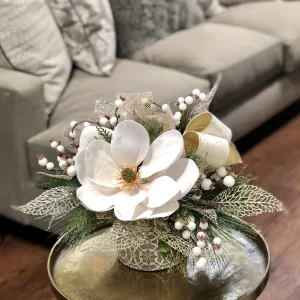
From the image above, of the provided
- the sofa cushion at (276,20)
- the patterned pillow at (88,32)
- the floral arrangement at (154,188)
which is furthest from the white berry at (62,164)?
the sofa cushion at (276,20)

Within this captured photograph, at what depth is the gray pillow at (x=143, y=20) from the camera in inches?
90.9

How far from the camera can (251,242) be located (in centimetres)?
109

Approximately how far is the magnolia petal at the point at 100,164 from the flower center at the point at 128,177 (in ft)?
0.04

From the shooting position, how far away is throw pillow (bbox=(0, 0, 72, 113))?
177 centimetres

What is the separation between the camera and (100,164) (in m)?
0.96

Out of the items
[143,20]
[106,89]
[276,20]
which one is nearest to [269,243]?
[106,89]

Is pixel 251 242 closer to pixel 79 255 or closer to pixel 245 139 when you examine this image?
pixel 79 255

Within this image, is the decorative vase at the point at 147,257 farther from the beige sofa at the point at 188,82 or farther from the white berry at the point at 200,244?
the beige sofa at the point at 188,82

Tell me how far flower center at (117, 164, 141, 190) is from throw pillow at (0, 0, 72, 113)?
96 centimetres

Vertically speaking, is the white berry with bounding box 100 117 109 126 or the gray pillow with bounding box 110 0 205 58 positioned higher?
the white berry with bounding box 100 117 109 126

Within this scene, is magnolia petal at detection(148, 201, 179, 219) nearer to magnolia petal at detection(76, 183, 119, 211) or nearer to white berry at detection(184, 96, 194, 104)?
magnolia petal at detection(76, 183, 119, 211)

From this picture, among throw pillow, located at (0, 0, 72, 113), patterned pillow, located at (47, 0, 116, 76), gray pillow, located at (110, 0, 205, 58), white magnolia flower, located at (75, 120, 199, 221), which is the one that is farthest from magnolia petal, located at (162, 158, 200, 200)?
gray pillow, located at (110, 0, 205, 58)

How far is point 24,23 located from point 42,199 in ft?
3.21

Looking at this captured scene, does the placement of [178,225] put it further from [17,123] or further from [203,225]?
[17,123]
